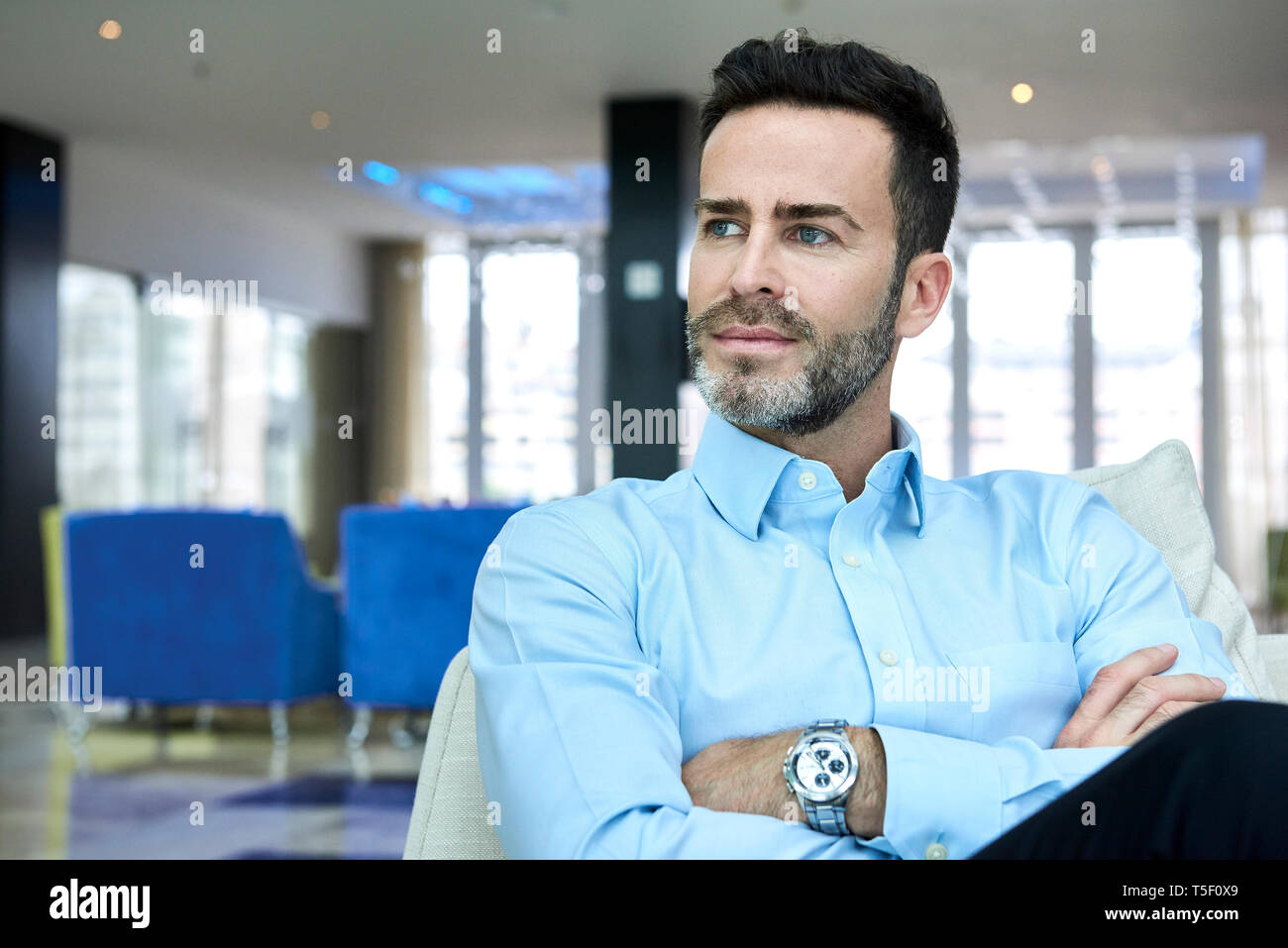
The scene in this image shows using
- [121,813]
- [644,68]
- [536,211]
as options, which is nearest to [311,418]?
[536,211]

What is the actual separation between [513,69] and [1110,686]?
21.4 ft

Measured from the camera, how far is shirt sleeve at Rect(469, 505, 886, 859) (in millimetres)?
929

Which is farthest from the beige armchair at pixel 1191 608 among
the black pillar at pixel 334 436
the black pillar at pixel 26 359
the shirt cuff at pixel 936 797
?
the black pillar at pixel 334 436

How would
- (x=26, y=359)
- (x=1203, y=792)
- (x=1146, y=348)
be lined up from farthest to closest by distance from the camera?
(x=1146, y=348) < (x=26, y=359) < (x=1203, y=792)

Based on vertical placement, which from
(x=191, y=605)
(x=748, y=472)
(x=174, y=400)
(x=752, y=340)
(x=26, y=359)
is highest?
(x=26, y=359)

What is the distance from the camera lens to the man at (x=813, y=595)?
0.99m

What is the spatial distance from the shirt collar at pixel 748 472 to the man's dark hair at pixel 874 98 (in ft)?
0.62

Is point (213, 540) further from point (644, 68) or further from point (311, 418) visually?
point (311, 418)

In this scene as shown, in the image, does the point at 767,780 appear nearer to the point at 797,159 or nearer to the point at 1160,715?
the point at 1160,715

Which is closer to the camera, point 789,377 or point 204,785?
point 789,377

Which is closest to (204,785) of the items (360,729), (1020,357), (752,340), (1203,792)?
(360,729)

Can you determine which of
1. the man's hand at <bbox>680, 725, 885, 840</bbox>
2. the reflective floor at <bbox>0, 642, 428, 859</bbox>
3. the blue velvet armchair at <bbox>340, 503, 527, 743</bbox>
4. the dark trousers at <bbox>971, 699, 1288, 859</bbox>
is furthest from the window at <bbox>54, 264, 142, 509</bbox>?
the dark trousers at <bbox>971, 699, 1288, 859</bbox>

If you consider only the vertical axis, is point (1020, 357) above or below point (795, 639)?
above

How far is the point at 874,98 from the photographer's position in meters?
1.23
